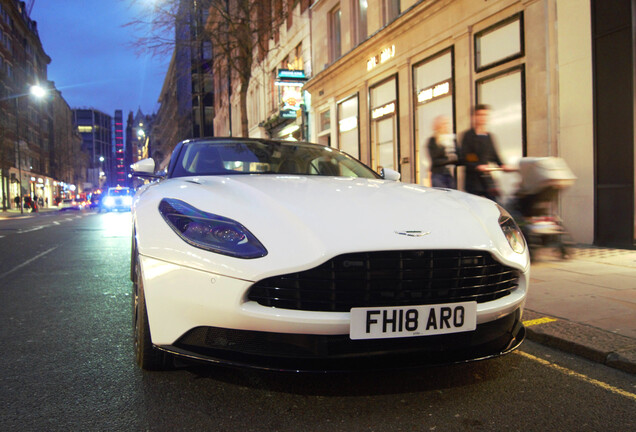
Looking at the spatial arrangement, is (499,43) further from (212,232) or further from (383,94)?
(212,232)

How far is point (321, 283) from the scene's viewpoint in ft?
6.92

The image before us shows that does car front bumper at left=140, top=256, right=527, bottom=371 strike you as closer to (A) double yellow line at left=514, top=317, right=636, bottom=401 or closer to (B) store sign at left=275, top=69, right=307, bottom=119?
(A) double yellow line at left=514, top=317, right=636, bottom=401

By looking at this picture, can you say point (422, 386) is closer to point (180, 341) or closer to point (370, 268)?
point (370, 268)

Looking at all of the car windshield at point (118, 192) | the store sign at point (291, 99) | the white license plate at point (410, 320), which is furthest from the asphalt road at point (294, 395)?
the car windshield at point (118, 192)

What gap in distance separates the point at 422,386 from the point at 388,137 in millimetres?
13288

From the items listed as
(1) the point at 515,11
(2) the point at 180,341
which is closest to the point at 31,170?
(1) the point at 515,11

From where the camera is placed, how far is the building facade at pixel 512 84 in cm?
757

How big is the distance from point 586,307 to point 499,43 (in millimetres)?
7679

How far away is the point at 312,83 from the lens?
819 inches

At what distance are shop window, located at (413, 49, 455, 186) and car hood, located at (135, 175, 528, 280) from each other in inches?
354

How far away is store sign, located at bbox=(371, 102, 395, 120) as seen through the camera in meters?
14.8

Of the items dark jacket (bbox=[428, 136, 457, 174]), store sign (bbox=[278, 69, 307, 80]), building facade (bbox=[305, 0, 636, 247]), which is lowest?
dark jacket (bbox=[428, 136, 457, 174])

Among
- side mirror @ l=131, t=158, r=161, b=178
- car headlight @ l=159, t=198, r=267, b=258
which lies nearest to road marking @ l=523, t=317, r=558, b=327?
car headlight @ l=159, t=198, r=267, b=258

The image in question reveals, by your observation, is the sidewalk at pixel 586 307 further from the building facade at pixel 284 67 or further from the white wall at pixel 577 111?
the building facade at pixel 284 67
